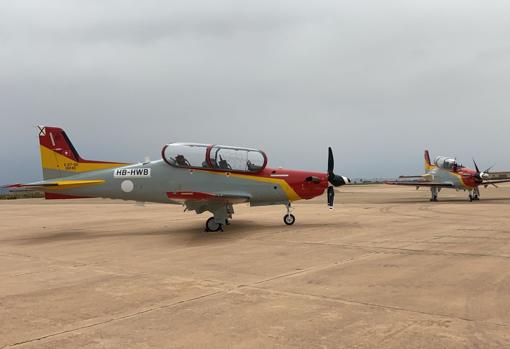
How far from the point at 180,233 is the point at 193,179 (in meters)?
1.67

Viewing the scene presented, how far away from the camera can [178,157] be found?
42.1 feet

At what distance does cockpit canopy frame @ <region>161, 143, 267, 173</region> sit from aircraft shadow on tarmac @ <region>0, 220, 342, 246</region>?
1.90 meters

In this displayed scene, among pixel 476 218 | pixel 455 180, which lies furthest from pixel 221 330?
pixel 455 180

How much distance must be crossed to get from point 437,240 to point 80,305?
7.94m

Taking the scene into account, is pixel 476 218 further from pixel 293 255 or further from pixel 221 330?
pixel 221 330

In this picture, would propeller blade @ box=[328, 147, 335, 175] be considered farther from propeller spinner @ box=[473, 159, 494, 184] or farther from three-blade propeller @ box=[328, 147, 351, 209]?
propeller spinner @ box=[473, 159, 494, 184]

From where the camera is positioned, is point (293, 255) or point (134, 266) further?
point (293, 255)

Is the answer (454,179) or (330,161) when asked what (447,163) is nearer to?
(454,179)

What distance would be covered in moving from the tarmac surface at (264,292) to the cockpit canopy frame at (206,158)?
2.53m

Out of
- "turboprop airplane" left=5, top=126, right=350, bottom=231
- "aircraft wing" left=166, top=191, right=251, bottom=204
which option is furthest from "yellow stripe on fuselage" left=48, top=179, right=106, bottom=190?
"aircraft wing" left=166, top=191, right=251, bottom=204

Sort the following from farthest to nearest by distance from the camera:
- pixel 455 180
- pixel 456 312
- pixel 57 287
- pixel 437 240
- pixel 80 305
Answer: pixel 455 180 → pixel 437 240 → pixel 57 287 → pixel 80 305 → pixel 456 312

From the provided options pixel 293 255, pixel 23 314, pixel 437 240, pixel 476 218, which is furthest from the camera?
pixel 476 218

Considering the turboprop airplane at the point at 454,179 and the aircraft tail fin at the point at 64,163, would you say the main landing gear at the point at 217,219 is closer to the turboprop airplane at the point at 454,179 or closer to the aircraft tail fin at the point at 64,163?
the aircraft tail fin at the point at 64,163

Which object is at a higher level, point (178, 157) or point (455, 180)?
point (178, 157)
